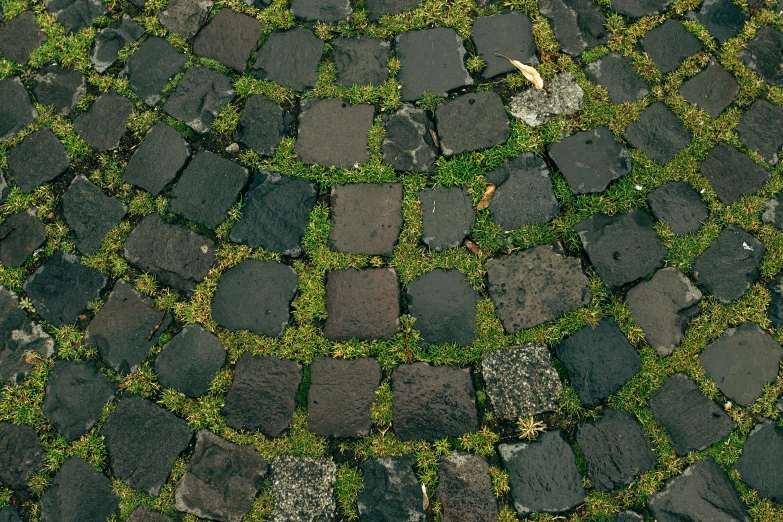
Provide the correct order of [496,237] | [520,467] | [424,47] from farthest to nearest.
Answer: [424,47] < [496,237] < [520,467]

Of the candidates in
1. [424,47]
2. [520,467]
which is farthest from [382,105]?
[520,467]

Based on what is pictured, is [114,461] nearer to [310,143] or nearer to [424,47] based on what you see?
[310,143]

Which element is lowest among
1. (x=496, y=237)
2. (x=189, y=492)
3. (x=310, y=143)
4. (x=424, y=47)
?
(x=189, y=492)

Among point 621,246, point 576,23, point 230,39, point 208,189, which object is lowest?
point 621,246

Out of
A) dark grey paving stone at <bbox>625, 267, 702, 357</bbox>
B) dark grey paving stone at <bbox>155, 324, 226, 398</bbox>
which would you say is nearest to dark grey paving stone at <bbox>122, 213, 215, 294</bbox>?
dark grey paving stone at <bbox>155, 324, 226, 398</bbox>

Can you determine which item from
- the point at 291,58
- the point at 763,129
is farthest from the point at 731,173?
the point at 291,58

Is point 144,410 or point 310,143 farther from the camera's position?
point 310,143

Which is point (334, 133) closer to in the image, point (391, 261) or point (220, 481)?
point (391, 261)

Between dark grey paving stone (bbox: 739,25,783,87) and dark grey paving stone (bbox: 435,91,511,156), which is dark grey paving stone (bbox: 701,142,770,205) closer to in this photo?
dark grey paving stone (bbox: 739,25,783,87)
